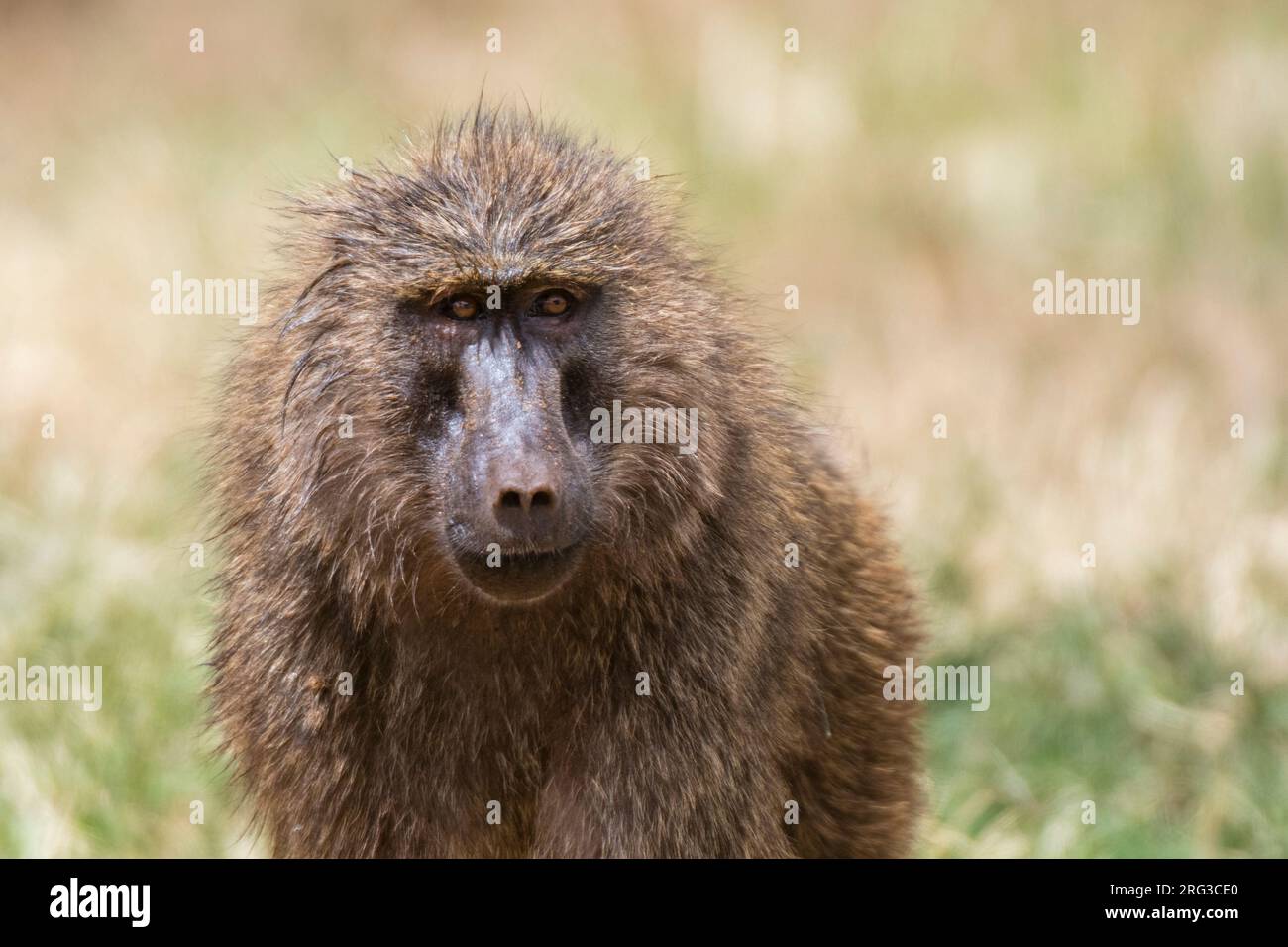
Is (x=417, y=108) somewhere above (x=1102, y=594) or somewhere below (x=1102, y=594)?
above

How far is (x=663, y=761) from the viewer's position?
12.4 ft

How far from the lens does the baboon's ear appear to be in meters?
3.83

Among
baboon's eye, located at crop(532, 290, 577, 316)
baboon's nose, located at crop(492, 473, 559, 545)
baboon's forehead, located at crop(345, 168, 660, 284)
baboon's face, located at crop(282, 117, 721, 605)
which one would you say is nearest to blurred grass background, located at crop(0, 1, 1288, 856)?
baboon's forehead, located at crop(345, 168, 660, 284)

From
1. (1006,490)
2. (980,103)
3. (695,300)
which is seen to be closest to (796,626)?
(695,300)

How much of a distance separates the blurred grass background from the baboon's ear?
848 millimetres

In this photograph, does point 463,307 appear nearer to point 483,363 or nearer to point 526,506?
point 483,363

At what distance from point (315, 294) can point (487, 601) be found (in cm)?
78

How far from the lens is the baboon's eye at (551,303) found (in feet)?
12.2

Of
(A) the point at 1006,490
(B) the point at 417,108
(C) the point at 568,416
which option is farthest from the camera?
(B) the point at 417,108

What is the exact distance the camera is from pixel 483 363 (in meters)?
3.61

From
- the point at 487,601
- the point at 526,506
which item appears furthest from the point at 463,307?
the point at 487,601

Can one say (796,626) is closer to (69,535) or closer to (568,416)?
(568,416)
